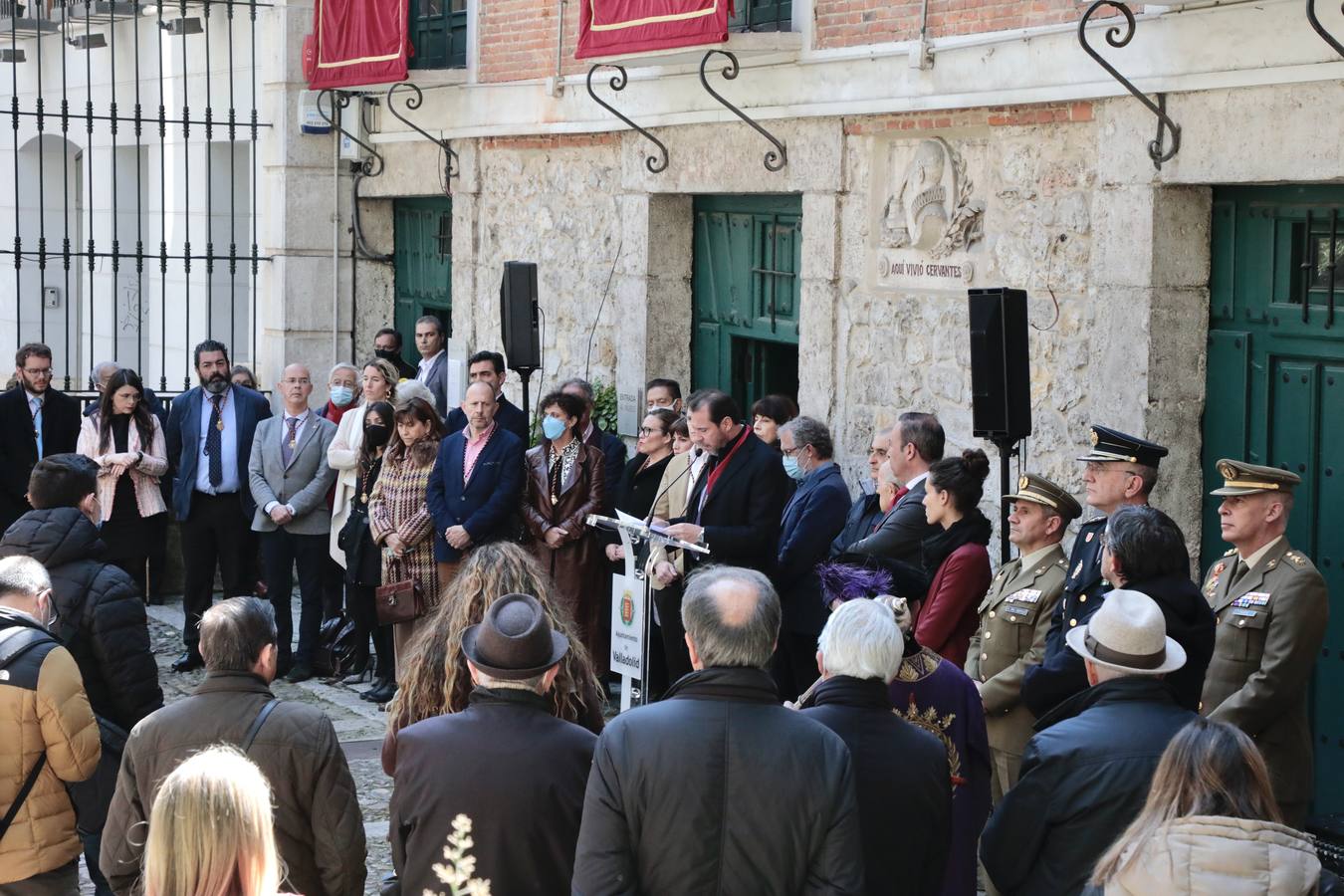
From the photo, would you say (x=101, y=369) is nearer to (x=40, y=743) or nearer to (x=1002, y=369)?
(x=1002, y=369)

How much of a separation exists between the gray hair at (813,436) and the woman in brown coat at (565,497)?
4.29 feet

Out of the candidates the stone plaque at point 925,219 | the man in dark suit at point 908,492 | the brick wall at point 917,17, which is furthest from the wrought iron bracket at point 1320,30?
the stone plaque at point 925,219

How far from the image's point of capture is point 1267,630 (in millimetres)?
6227

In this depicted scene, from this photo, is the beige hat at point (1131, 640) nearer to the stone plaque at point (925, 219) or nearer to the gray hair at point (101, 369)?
the stone plaque at point (925, 219)

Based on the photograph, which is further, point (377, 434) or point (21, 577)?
point (377, 434)

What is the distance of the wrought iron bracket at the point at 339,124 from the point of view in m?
15.1

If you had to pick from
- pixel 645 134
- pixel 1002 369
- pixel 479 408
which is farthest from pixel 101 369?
pixel 1002 369

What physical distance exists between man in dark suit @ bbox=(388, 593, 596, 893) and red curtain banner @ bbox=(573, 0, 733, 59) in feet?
20.5

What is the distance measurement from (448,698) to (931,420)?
372 cm

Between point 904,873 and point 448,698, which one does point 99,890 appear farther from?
point 904,873

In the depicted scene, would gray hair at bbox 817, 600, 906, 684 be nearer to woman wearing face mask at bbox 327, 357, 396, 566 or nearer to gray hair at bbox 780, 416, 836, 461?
gray hair at bbox 780, 416, 836, 461

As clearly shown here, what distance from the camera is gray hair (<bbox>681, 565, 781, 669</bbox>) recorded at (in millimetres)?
4180

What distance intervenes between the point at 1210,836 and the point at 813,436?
5443 mm

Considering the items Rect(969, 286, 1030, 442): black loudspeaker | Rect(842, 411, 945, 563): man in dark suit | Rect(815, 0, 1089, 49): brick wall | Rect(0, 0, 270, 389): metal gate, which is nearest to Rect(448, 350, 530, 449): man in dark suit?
Rect(842, 411, 945, 563): man in dark suit
